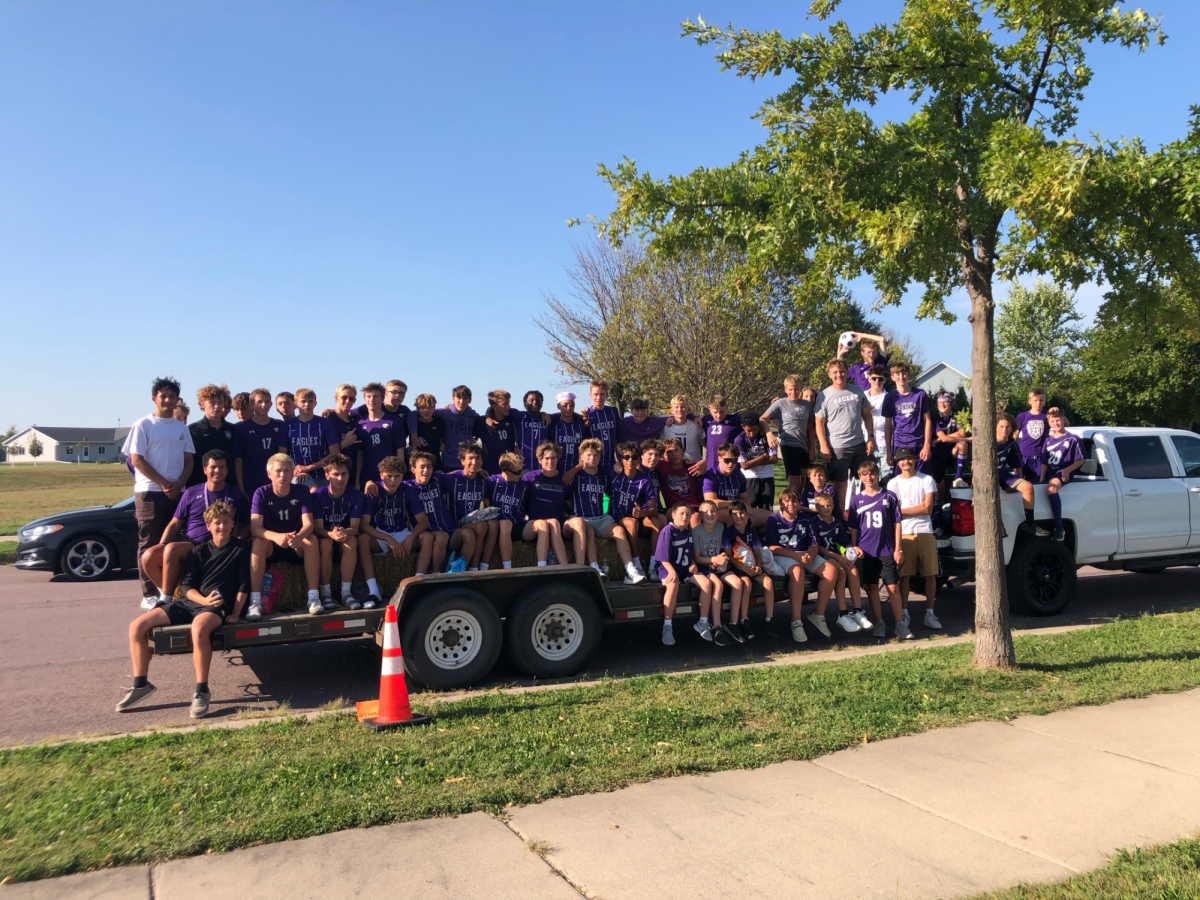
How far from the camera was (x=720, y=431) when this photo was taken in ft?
31.9

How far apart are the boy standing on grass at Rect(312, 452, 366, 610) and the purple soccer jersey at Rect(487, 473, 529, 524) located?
1121mm

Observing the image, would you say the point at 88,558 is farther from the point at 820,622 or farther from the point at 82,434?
the point at 82,434

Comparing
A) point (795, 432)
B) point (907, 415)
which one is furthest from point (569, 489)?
point (907, 415)

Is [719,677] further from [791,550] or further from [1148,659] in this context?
[1148,659]

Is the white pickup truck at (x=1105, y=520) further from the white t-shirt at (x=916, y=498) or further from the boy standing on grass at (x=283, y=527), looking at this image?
the boy standing on grass at (x=283, y=527)

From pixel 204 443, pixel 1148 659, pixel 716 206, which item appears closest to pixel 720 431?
pixel 716 206

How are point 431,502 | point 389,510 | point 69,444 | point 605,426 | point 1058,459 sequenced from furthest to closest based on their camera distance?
point 69,444, point 1058,459, point 605,426, point 431,502, point 389,510

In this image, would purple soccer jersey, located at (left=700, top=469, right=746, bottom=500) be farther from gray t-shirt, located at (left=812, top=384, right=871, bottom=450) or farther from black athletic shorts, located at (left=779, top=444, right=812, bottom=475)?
gray t-shirt, located at (left=812, top=384, right=871, bottom=450)

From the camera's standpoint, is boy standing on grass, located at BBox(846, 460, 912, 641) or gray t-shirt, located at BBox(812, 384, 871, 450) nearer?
boy standing on grass, located at BBox(846, 460, 912, 641)

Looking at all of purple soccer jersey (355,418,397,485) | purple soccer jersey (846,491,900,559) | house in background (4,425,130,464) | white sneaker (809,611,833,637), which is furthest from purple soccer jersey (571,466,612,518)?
house in background (4,425,130,464)

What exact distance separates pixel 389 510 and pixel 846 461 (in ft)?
15.9

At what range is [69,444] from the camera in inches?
4774

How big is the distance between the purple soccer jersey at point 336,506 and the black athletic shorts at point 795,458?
185 inches

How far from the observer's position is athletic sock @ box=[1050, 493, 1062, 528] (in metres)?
9.57
